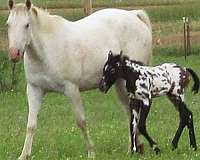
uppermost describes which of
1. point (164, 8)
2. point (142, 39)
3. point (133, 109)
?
point (142, 39)

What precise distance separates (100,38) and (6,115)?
5.83 m

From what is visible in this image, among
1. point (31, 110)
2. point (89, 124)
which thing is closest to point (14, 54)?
point (31, 110)

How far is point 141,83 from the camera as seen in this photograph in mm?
8812

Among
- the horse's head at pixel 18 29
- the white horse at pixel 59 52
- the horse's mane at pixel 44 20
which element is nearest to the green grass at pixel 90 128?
the white horse at pixel 59 52

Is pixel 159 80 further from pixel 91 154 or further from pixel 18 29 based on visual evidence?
pixel 18 29

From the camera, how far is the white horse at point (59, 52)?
8.61 metres

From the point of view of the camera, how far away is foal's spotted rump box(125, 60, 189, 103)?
8812 mm

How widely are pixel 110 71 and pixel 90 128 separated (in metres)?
3.33

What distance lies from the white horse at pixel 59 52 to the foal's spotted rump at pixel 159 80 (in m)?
0.59

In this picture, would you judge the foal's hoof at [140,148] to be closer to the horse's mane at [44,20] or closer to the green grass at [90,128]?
the green grass at [90,128]

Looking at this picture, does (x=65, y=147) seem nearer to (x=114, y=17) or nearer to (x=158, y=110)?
(x=114, y=17)

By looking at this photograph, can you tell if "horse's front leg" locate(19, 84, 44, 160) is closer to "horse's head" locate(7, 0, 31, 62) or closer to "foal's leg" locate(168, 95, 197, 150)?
"horse's head" locate(7, 0, 31, 62)

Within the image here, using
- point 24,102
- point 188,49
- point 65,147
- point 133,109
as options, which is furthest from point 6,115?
point 188,49

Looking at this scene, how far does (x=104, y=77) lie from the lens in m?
8.89
